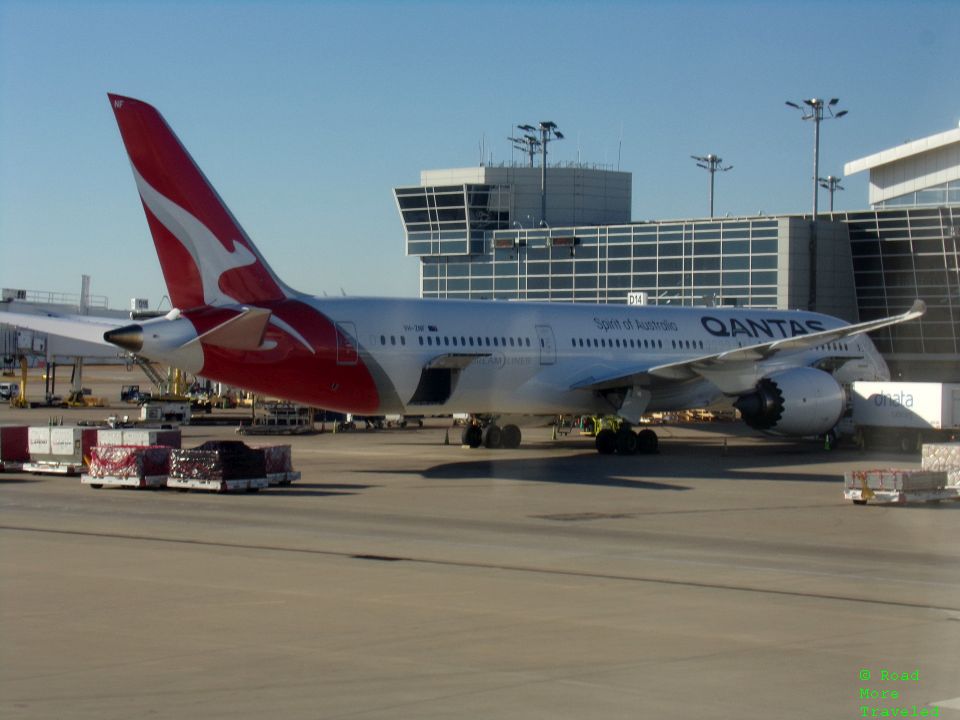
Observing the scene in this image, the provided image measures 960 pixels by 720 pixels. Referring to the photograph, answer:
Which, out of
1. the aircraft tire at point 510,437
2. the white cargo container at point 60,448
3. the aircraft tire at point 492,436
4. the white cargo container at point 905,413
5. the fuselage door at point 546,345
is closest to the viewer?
the white cargo container at point 60,448

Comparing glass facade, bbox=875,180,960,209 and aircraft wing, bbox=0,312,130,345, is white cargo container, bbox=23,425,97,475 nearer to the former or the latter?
aircraft wing, bbox=0,312,130,345

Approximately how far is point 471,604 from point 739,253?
5862cm

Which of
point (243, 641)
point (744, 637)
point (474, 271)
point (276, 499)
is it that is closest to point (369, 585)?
point (243, 641)

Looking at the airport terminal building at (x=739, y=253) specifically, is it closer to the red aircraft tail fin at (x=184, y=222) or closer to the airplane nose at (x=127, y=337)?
the red aircraft tail fin at (x=184, y=222)

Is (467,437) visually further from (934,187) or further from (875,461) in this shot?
(934,187)

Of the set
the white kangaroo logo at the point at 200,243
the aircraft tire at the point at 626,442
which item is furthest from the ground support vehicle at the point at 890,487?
the white kangaroo logo at the point at 200,243

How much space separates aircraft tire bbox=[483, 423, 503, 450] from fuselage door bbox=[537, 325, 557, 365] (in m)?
3.42

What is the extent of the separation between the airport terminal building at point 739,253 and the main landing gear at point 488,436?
76.7 ft

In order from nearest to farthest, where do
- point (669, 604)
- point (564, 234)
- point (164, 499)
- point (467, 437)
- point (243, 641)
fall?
point (243, 641) → point (669, 604) → point (164, 499) → point (467, 437) → point (564, 234)

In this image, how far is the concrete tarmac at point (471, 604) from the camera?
922 centimetres

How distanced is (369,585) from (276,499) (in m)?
9.74

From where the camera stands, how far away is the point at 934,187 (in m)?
67.4

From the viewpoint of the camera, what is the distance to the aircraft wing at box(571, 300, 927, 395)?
32.2 m

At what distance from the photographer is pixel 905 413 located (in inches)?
1443
